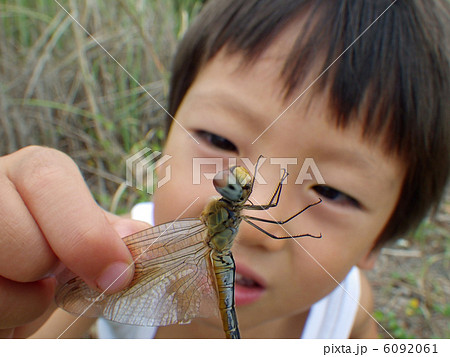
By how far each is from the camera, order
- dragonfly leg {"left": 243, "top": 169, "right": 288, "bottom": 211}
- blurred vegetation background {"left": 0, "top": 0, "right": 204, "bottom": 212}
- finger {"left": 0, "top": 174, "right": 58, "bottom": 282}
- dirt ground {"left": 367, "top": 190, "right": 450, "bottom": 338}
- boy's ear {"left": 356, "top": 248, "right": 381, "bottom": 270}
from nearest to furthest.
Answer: finger {"left": 0, "top": 174, "right": 58, "bottom": 282}
dragonfly leg {"left": 243, "top": 169, "right": 288, "bottom": 211}
boy's ear {"left": 356, "top": 248, "right": 381, "bottom": 270}
dirt ground {"left": 367, "top": 190, "right": 450, "bottom": 338}
blurred vegetation background {"left": 0, "top": 0, "right": 204, "bottom": 212}

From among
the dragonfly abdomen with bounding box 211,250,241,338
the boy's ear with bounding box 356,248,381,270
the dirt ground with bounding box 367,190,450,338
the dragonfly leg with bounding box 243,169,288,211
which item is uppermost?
the dragonfly leg with bounding box 243,169,288,211

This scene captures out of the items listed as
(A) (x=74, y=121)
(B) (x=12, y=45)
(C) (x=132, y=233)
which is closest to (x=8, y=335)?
(C) (x=132, y=233)

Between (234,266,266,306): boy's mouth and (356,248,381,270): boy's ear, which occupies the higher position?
(234,266,266,306): boy's mouth

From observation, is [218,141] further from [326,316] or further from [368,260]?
[326,316]

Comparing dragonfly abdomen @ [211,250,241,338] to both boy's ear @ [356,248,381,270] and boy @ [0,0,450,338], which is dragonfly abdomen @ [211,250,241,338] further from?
boy's ear @ [356,248,381,270]

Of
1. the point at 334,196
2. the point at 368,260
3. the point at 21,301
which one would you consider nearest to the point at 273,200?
the point at 334,196

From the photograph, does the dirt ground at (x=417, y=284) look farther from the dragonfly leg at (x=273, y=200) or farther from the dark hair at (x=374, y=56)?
the dragonfly leg at (x=273, y=200)

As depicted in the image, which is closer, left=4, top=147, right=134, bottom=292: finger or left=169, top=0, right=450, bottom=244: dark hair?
left=4, top=147, right=134, bottom=292: finger

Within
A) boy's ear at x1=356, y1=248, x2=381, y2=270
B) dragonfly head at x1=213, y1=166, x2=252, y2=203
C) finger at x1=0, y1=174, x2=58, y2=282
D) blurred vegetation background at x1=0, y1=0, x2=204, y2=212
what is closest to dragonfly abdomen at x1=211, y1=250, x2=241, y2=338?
dragonfly head at x1=213, y1=166, x2=252, y2=203

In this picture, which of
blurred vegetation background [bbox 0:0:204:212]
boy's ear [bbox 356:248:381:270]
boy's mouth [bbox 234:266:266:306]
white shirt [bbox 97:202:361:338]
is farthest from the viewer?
blurred vegetation background [bbox 0:0:204:212]
